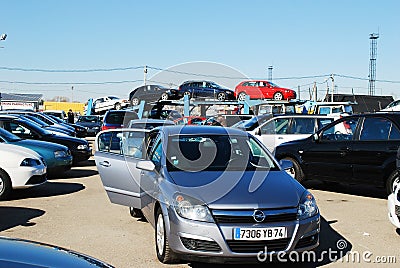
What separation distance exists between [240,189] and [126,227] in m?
2.61

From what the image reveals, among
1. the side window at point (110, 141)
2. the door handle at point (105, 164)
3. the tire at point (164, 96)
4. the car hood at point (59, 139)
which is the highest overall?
the tire at point (164, 96)

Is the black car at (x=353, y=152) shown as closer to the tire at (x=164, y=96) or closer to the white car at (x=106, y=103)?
the tire at (x=164, y=96)

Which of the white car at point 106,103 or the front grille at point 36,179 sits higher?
the white car at point 106,103

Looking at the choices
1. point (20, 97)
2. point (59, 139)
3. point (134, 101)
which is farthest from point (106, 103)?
point (20, 97)

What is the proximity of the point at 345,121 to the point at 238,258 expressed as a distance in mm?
6080

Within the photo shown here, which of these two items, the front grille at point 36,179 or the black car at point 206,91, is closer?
the front grille at point 36,179

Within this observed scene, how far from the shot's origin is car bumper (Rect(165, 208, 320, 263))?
15.9ft

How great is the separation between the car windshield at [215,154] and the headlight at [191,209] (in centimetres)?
77

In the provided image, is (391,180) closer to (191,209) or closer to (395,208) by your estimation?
(395,208)

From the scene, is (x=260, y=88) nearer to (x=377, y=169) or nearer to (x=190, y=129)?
(x=377, y=169)

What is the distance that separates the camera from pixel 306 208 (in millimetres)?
5238

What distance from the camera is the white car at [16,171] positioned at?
9.16 m

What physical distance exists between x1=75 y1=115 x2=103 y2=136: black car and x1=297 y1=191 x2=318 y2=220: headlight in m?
26.4

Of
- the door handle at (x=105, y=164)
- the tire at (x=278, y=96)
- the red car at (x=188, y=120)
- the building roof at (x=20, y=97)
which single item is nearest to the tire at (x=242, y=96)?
the tire at (x=278, y=96)
